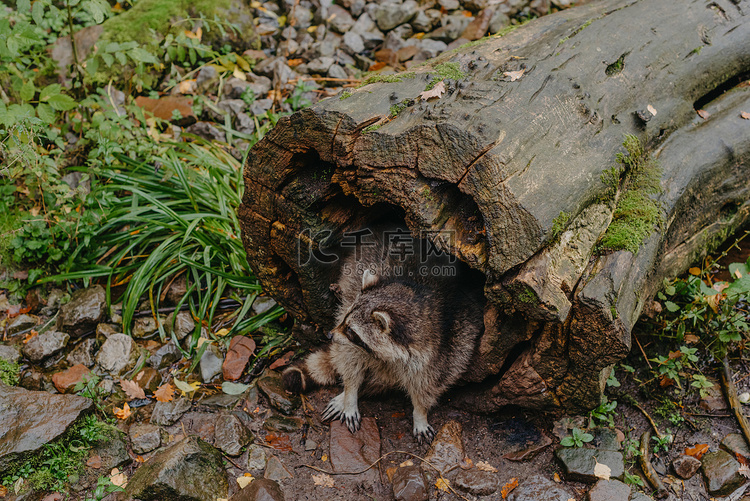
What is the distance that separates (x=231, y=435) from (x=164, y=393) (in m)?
0.70

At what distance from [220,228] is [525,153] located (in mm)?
2945

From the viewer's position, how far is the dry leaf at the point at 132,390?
3.91m

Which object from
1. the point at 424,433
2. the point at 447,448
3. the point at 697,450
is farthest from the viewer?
the point at 424,433

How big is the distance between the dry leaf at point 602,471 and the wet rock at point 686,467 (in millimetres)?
445

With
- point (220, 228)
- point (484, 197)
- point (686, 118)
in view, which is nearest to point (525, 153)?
point (484, 197)

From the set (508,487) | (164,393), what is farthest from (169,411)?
(508,487)

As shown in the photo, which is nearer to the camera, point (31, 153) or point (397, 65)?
point (31, 153)

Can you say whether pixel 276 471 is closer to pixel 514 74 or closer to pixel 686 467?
pixel 686 467

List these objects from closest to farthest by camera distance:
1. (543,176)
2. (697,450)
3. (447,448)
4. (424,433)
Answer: (543,176) < (697,450) < (447,448) < (424,433)

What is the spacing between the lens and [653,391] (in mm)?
3738

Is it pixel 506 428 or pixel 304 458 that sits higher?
pixel 506 428

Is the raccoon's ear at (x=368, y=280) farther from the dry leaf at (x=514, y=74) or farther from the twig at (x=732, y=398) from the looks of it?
the twig at (x=732, y=398)

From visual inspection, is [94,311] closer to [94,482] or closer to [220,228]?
[220,228]

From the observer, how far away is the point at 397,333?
360cm
